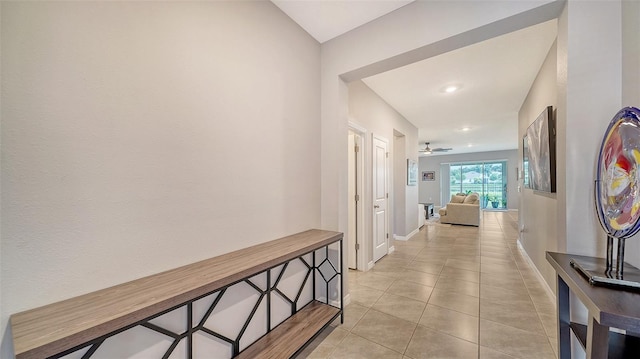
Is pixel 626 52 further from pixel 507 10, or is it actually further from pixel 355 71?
pixel 355 71

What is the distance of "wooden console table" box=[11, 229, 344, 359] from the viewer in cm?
76

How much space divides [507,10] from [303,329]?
2604 mm

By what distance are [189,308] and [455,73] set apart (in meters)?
3.69

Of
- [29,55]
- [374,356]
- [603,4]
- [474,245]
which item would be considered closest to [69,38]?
[29,55]

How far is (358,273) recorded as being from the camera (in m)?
3.32

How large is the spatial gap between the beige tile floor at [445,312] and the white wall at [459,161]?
8.29 m

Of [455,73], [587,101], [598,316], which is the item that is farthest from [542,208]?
[598,316]

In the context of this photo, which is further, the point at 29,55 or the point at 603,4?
the point at 603,4

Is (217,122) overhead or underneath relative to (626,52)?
underneath

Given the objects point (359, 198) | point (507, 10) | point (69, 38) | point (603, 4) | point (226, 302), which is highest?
point (507, 10)

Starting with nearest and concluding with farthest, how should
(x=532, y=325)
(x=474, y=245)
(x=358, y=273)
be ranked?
(x=532, y=325) < (x=358, y=273) < (x=474, y=245)

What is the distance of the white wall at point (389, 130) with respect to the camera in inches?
131

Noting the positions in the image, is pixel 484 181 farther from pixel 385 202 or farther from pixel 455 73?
pixel 455 73

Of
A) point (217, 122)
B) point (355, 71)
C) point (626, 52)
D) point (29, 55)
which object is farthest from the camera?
point (355, 71)
